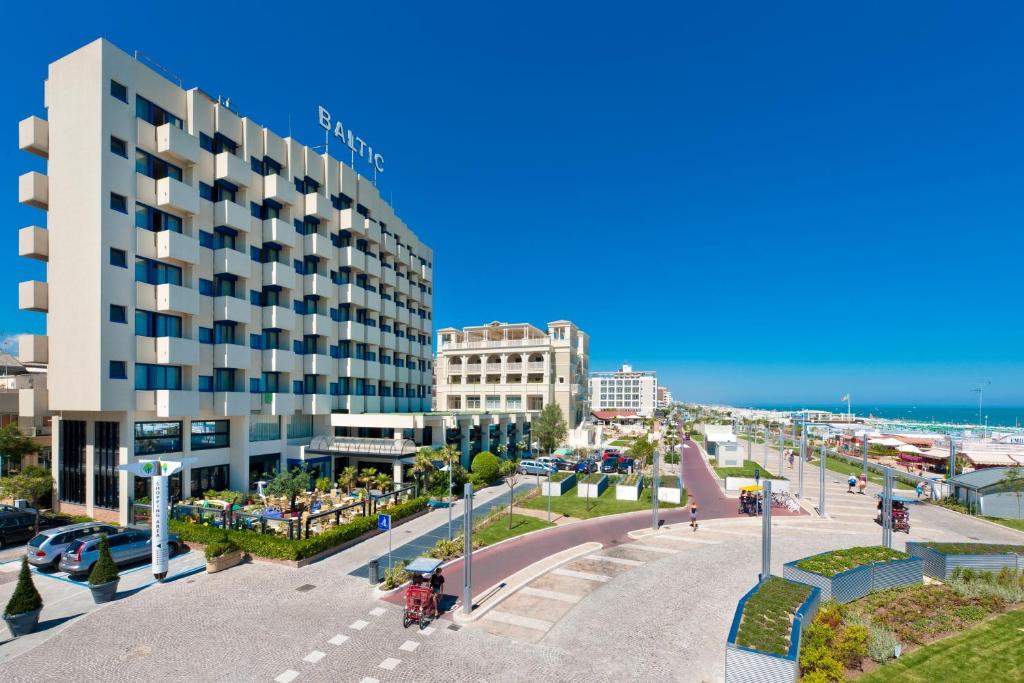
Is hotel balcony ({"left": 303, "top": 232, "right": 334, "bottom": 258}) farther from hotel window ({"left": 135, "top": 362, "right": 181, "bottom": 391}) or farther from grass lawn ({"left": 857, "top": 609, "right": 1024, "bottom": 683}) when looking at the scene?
grass lawn ({"left": 857, "top": 609, "right": 1024, "bottom": 683})

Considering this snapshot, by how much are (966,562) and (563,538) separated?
1810 centimetres

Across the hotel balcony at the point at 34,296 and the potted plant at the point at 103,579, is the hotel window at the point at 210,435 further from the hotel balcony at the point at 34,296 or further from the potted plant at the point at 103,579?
the potted plant at the point at 103,579

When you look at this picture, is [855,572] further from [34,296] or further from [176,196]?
[34,296]

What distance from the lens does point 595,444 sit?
7981cm

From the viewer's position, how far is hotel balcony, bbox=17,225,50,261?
3016cm

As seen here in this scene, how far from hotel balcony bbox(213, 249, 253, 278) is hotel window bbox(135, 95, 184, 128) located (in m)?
8.78

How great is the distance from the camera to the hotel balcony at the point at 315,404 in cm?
4256

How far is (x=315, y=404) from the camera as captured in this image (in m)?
42.7

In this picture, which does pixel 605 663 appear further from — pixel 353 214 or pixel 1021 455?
pixel 1021 455

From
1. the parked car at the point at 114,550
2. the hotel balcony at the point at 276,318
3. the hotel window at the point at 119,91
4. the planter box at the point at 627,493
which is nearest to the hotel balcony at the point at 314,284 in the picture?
the hotel balcony at the point at 276,318

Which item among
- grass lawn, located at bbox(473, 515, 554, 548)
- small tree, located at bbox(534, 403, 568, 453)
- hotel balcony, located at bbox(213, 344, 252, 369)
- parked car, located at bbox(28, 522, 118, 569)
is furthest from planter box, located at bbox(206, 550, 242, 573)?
small tree, located at bbox(534, 403, 568, 453)

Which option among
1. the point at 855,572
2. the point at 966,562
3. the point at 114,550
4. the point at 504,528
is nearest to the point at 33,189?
the point at 114,550

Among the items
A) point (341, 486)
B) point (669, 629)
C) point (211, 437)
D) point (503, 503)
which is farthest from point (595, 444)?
point (669, 629)

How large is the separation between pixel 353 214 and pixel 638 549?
38.4 meters
